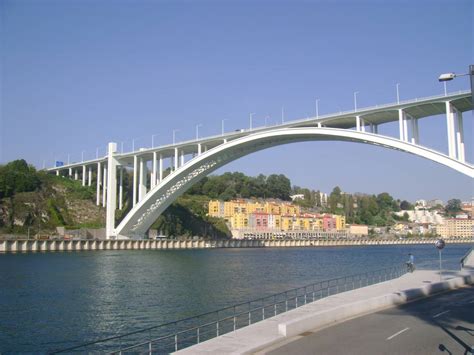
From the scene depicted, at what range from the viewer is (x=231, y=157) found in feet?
172

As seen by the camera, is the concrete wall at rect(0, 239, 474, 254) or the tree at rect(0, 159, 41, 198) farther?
the tree at rect(0, 159, 41, 198)

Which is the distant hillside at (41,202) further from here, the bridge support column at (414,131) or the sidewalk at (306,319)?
the sidewalk at (306,319)

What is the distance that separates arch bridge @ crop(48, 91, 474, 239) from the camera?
109ft

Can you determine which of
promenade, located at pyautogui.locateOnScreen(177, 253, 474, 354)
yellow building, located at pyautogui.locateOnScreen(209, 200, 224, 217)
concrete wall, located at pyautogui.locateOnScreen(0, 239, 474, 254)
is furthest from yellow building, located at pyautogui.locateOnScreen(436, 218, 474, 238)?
promenade, located at pyautogui.locateOnScreen(177, 253, 474, 354)

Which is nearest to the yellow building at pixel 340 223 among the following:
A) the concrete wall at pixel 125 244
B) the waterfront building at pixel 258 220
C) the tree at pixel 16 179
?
the waterfront building at pixel 258 220

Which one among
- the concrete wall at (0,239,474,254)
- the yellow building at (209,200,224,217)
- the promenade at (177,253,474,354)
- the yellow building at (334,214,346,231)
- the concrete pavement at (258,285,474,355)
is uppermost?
the yellow building at (209,200,224,217)

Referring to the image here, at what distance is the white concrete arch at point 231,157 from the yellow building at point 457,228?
123 metres

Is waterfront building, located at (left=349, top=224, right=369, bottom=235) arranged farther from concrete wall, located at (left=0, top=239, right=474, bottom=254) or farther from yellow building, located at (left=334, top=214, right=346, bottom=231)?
concrete wall, located at (left=0, top=239, right=474, bottom=254)

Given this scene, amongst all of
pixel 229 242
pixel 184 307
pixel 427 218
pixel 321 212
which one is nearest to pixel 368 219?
pixel 321 212

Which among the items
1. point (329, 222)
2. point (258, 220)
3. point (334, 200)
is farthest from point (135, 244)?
point (334, 200)

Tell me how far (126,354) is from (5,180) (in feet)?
196

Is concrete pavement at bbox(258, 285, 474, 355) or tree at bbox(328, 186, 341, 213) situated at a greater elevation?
tree at bbox(328, 186, 341, 213)

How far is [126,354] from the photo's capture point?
13.0m

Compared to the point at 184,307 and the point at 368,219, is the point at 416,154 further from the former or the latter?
the point at 368,219
